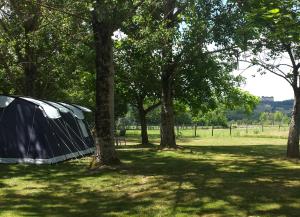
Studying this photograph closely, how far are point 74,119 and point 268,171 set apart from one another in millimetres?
9106

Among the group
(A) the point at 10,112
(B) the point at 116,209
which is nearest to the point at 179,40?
(A) the point at 10,112

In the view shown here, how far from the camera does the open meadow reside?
8.47 metres

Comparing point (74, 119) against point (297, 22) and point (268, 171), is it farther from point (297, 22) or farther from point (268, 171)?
point (297, 22)

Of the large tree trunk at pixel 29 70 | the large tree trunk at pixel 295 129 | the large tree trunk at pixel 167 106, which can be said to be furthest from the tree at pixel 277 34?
the large tree trunk at pixel 29 70

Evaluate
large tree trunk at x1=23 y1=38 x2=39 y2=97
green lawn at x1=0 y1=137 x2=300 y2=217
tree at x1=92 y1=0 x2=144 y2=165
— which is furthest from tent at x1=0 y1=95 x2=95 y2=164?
large tree trunk at x1=23 y1=38 x2=39 y2=97

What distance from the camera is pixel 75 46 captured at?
2359cm

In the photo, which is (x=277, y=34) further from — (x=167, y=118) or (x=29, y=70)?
(x=29, y=70)

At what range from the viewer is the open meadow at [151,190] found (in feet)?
27.8

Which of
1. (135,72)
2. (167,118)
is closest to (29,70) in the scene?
(135,72)

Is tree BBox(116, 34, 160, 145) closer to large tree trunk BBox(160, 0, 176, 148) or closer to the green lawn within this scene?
large tree trunk BBox(160, 0, 176, 148)

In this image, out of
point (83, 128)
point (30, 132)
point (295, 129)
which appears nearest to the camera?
point (30, 132)

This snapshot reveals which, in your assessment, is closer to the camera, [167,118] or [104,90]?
[104,90]

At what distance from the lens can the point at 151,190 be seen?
10.5 meters

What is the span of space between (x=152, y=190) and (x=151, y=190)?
2 cm
